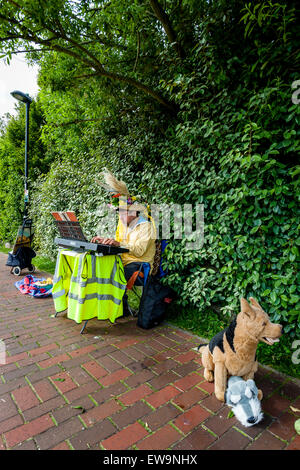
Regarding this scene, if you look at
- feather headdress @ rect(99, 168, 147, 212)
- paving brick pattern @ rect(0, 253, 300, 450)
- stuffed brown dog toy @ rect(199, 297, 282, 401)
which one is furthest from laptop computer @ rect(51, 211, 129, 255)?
stuffed brown dog toy @ rect(199, 297, 282, 401)

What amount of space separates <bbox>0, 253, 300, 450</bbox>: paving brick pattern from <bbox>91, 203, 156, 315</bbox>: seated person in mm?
871

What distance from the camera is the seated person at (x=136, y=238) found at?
3.56 m

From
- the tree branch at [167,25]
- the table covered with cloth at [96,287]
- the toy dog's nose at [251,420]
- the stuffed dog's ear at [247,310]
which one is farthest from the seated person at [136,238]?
the tree branch at [167,25]

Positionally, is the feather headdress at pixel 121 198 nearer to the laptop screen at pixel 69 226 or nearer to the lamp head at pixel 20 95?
the laptop screen at pixel 69 226

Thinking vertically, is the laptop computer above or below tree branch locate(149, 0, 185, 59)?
below

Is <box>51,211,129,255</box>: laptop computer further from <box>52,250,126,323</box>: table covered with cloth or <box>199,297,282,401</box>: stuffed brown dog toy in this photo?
<box>199,297,282,401</box>: stuffed brown dog toy

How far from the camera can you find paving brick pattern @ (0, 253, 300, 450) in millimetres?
1713

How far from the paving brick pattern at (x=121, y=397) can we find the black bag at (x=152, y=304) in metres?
0.15

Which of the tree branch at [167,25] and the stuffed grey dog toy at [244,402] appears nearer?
the stuffed grey dog toy at [244,402]

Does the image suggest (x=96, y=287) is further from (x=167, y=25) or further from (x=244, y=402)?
(x=167, y=25)

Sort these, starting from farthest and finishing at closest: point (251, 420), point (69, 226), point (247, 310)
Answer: point (69, 226) → point (247, 310) → point (251, 420)

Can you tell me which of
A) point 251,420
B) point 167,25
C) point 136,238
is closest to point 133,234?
point 136,238

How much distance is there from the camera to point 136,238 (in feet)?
11.9

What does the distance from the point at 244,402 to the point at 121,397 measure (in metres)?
0.95
